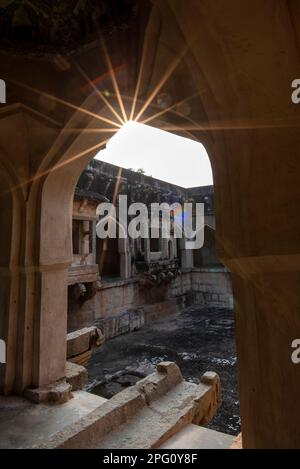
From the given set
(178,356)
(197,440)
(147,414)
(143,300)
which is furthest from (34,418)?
(143,300)

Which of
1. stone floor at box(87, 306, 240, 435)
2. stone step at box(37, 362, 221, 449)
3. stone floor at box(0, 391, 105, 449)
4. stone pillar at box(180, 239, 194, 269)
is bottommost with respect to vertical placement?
stone floor at box(87, 306, 240, 435)

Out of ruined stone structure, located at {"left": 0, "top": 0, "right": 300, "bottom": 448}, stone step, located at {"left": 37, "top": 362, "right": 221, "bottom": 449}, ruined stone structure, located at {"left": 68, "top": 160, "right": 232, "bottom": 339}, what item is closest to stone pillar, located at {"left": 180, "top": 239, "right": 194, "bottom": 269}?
ruined stone structure, located at {"left": 68, "top": 160, "right": 232, "bottom": 339}

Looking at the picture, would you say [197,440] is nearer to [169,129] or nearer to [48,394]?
[48,394]

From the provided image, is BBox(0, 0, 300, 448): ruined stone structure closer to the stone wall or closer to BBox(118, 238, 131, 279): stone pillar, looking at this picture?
the stone wall

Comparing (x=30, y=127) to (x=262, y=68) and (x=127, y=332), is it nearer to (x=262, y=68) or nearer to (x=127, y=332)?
(x=262, y=68)

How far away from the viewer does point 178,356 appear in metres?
7.80

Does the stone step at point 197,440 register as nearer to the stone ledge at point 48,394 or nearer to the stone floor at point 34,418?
the stone floor at point 34,418

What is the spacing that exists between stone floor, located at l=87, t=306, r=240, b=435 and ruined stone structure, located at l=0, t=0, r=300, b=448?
3.80 metres

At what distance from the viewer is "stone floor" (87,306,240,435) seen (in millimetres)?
5830

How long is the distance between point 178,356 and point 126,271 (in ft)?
12.0

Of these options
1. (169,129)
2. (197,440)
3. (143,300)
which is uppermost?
(169,129)

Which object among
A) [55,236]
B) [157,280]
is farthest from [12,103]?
[157,280]

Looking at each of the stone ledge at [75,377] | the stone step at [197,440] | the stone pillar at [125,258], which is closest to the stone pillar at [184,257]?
the stone pillar at [125,258]
